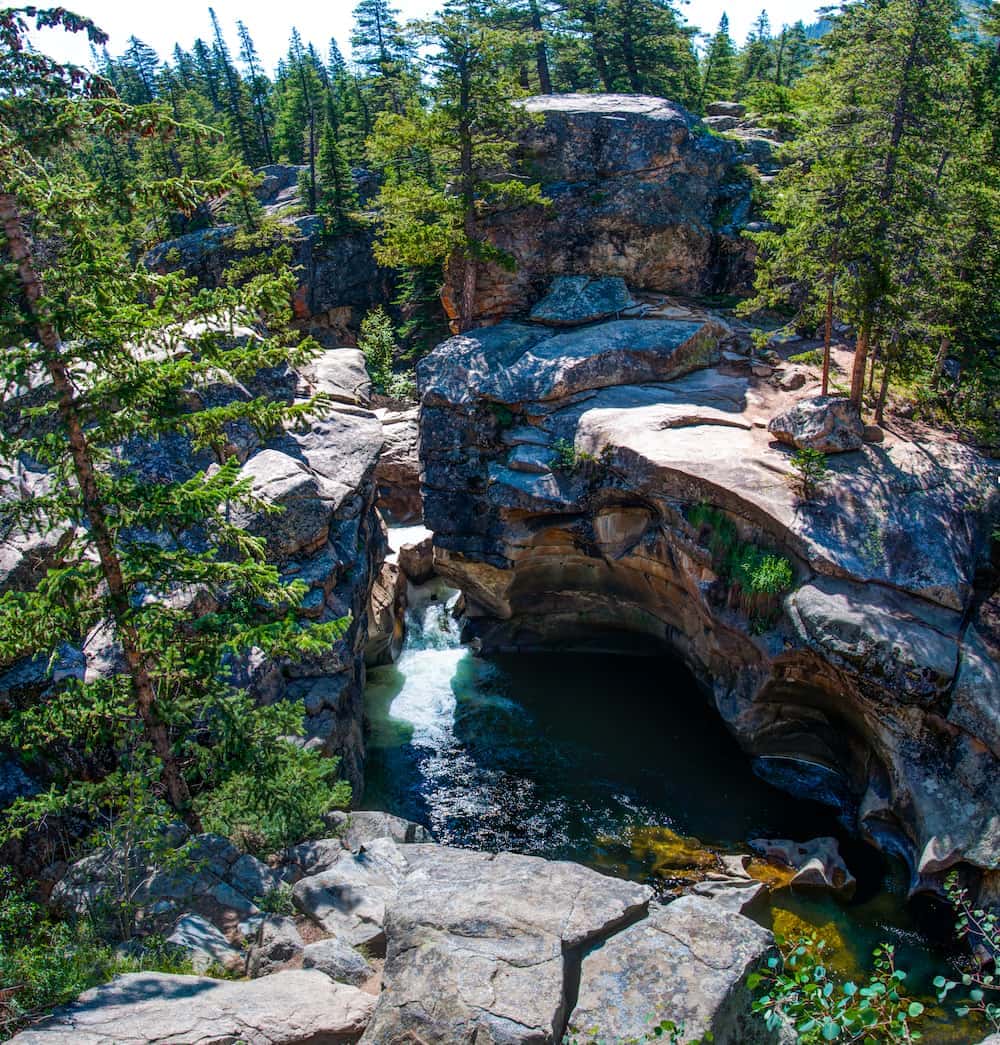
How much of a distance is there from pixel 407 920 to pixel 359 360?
75.4ft

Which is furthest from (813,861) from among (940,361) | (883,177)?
(883,177)

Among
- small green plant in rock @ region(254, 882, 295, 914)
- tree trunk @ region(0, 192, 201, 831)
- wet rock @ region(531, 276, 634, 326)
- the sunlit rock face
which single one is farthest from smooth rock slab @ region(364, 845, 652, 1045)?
wet rock @ region(531, 276, 634, 326)

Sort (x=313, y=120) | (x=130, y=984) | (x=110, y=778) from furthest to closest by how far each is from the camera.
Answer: (x=313, y=120) < (x=110, y=778) < (x=130, y=984)

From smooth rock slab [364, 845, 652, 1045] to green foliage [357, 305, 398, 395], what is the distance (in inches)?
1083

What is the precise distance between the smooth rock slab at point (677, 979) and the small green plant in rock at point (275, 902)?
491 centimetres

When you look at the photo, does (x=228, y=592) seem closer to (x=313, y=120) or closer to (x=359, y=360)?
(x=359, y=360)

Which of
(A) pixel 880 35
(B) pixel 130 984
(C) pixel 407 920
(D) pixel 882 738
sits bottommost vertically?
(D) pixel 882 738

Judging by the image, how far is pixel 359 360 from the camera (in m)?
29.1

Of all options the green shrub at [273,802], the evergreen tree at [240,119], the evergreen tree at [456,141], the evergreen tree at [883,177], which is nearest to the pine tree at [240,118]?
the evergreen tree at [240,119]

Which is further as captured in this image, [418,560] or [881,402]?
[418,560]

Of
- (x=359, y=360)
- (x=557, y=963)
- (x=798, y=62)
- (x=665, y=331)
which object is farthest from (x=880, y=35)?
(x=798, y=62)

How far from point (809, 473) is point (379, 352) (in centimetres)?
2367

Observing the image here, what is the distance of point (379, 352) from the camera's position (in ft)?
119

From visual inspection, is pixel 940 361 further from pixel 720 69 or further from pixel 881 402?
pixel 720 69
